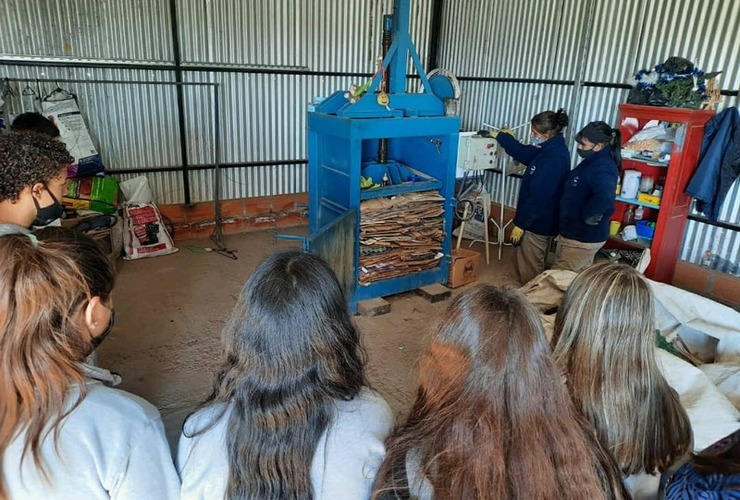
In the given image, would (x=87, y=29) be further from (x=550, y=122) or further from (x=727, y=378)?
(x=727, y=378)

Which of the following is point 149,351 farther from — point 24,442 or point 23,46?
point 23,46

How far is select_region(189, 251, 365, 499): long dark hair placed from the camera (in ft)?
3.81

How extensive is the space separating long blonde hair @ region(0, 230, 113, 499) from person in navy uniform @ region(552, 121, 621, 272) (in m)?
3.48

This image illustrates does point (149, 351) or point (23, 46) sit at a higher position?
point (23, 46)

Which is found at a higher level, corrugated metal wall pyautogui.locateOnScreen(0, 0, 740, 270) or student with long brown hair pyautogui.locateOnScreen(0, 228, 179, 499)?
corrugated metal wall pyautogui.locateOnScreen(0, 0, 740, 270)

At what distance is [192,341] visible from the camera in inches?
142

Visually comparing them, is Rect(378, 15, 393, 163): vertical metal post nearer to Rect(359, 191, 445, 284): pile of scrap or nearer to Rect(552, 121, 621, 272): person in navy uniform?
Rect(359, 191, 445, 284): pile of scrap

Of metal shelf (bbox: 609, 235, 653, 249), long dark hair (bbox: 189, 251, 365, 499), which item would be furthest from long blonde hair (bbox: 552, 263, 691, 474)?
metal shelf (bbox: 609, 235, 653, 249)

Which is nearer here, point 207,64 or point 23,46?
point 23,46

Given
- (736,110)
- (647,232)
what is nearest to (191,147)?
(647,232)

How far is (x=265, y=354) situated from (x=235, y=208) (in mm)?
4892

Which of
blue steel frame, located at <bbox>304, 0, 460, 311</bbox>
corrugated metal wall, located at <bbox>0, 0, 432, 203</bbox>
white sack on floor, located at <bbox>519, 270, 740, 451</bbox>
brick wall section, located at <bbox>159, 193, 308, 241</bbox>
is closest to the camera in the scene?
white sack on floor, located at <bbox>519, 270, 740, 451</bbox>

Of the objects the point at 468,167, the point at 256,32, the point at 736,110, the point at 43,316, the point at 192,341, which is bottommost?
the point at 192,341

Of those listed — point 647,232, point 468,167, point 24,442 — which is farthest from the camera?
point 468,167
